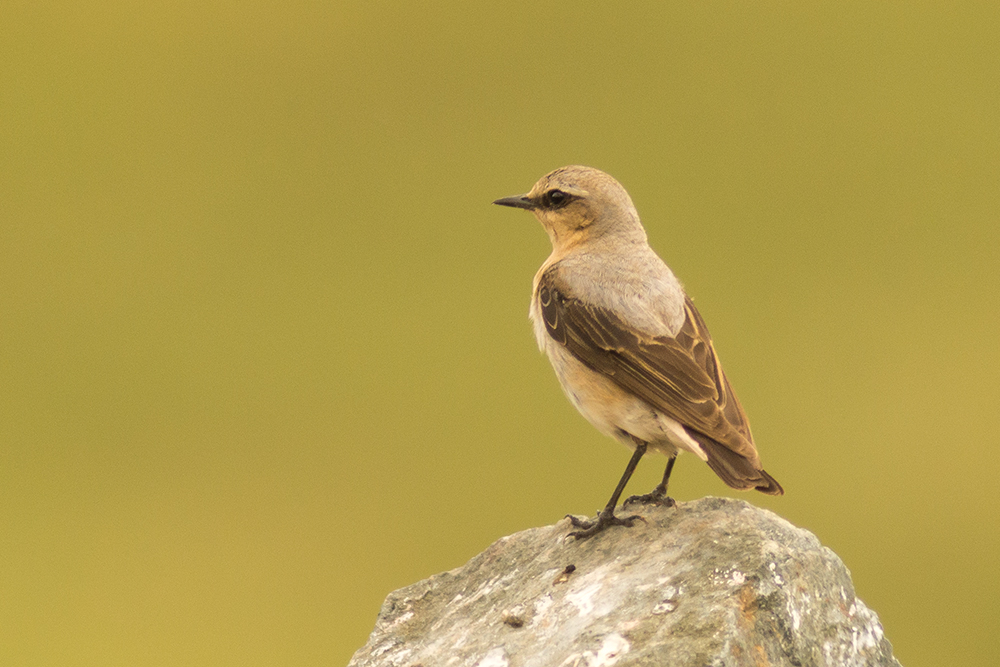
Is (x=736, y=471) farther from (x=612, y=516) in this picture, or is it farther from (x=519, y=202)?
(x=519, y=202)

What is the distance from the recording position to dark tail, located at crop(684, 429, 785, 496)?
5.70 m

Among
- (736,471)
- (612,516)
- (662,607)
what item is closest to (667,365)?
(736,471)

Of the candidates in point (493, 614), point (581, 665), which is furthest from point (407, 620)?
point (581, 665)

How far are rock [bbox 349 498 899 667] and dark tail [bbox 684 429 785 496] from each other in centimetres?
19

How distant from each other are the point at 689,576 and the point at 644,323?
63.5 inches

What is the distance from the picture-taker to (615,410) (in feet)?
21.2

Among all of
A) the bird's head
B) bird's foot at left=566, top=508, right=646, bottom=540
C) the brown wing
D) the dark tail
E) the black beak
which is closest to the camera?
the dark tail

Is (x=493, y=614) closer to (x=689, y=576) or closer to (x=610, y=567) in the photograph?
(x=610, y=567)

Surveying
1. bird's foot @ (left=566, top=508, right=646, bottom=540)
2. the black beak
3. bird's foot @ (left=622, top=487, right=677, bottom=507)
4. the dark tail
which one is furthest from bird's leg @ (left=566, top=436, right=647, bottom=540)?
the black beak

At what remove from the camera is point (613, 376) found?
643 cm

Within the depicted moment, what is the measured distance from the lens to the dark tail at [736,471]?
5704 mm

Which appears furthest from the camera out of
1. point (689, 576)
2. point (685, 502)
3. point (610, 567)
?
point (685, 502)

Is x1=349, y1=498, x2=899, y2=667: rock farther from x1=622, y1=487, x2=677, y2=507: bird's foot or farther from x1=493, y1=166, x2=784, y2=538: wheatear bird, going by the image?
x1=493, y1=166, x2=784, y2=538: wheatear bird

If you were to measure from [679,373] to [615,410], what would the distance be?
1.50 ft
